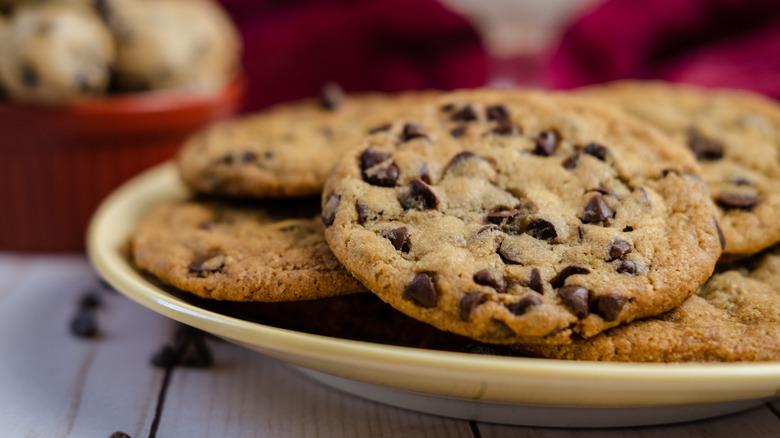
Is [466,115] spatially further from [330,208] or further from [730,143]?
[730,143]

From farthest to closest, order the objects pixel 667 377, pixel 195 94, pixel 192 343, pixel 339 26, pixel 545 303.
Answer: pixel 339 26
pixel 195 94
pixel 192 343
pixel 545 303
pixel 667 377

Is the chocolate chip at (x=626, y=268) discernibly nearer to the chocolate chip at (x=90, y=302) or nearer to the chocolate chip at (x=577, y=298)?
the chocolate chip at (x=577, y=298)

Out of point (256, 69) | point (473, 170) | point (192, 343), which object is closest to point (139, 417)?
point (192, 343)

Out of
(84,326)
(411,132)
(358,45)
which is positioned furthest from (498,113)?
(358,45)

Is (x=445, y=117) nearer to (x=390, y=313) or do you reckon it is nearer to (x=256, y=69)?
(x=390, y=313)

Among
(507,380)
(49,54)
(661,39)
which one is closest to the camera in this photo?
(507,380)

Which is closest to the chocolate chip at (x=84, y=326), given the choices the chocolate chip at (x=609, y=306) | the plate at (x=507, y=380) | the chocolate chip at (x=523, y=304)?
the plate at (x=507, y=380)
